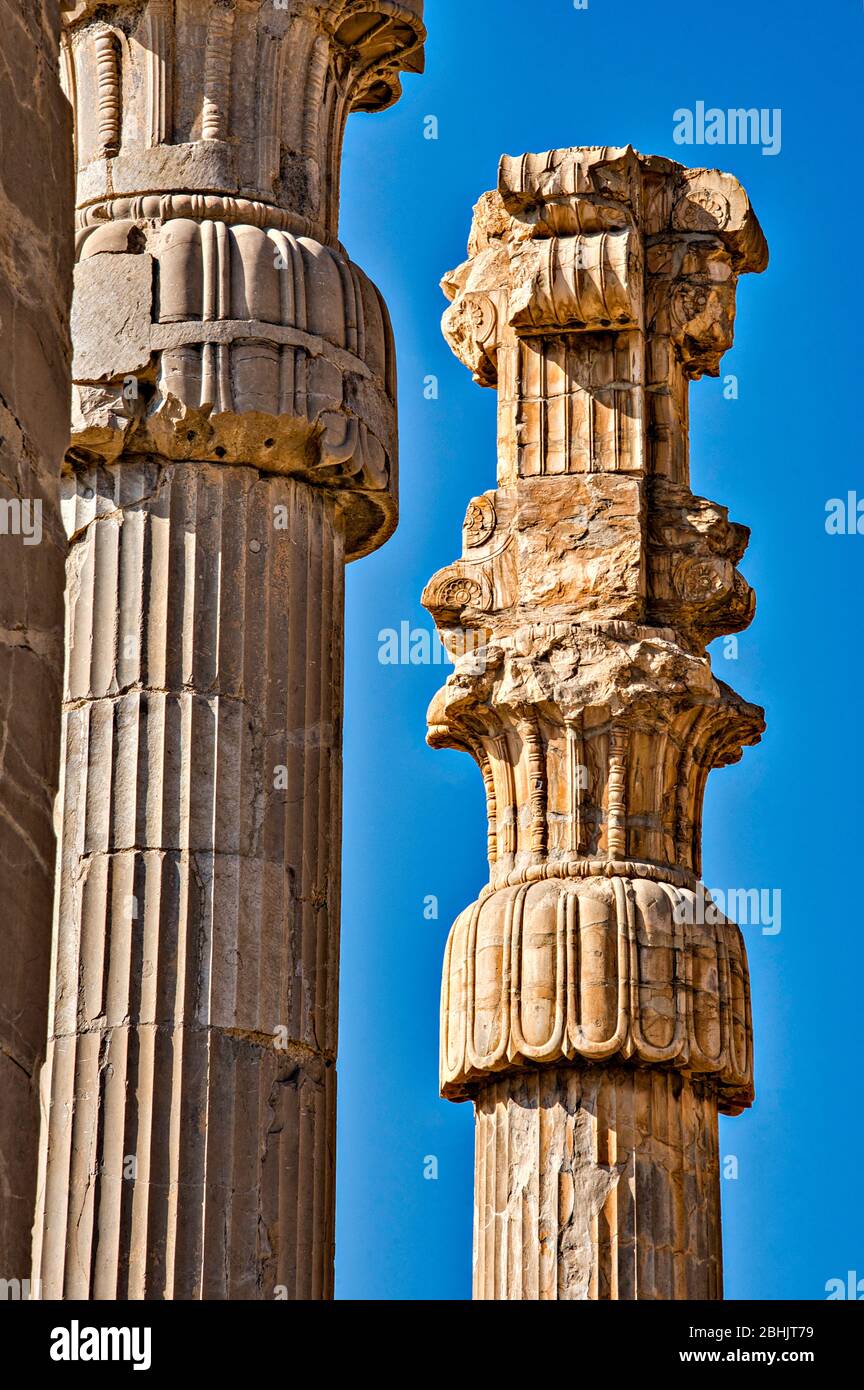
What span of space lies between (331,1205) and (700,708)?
9358mm

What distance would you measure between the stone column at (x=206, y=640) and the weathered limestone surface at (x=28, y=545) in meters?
6.48

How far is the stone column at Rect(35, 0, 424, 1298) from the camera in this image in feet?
44.1

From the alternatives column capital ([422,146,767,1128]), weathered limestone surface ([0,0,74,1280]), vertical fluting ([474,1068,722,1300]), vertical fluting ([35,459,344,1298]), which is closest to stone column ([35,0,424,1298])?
vertical fluting ([35,459,344,1298])

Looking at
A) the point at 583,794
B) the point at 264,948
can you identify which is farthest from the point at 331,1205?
the point at 583,794

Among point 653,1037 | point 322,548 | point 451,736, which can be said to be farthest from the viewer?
point 451,736

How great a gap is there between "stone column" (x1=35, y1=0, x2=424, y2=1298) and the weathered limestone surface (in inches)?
255

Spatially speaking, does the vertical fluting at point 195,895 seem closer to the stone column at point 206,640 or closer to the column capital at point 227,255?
the stone column at point 206,640

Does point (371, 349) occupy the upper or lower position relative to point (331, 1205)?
upper

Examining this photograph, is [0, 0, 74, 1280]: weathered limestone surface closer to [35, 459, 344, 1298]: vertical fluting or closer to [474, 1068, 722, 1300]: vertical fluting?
[35, 459, 344, 1298]: vertical fluting

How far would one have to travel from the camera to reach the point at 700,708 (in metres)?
22.6

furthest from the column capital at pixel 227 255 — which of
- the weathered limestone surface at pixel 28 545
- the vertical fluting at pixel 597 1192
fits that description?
the vertical fluting at pixel 597 1192

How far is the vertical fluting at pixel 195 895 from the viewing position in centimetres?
1337

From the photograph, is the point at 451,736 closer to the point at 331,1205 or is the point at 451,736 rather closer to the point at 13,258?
the point at 331,1205
